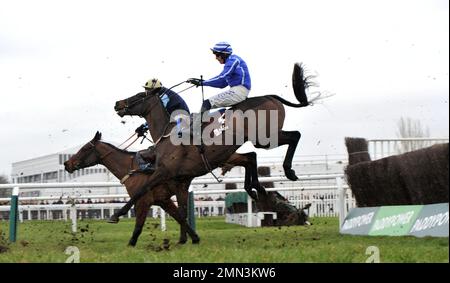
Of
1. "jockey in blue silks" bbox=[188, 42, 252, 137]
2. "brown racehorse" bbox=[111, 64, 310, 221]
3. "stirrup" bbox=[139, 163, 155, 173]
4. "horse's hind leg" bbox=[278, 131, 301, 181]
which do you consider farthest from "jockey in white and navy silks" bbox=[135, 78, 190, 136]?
"horse's hind leg" bbox=[278, 131, 301, 181]

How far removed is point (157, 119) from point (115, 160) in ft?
2.98

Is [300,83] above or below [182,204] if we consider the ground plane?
above

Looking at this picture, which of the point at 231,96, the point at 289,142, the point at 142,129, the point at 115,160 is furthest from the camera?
the point at 142,129

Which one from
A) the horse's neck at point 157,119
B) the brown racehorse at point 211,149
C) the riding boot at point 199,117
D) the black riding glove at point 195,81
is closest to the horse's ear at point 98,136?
the horse's neck at point 157,119

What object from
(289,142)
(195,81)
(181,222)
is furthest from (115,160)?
(289,142)

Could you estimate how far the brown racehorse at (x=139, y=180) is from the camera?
8680 mm

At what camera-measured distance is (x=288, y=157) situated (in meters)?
8.59

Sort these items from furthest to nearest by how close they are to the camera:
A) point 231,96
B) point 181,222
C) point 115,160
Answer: point 115,160 < point 181,222 < point 231,96

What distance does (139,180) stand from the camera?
29.3 feet

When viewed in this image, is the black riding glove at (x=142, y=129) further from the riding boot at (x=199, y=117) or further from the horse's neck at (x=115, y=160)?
the riding boot at (x=199, y=117)

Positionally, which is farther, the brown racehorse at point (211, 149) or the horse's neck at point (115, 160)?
the horse's neck at point (115, 160)

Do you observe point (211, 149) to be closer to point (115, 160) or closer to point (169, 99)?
point (169, 99)
